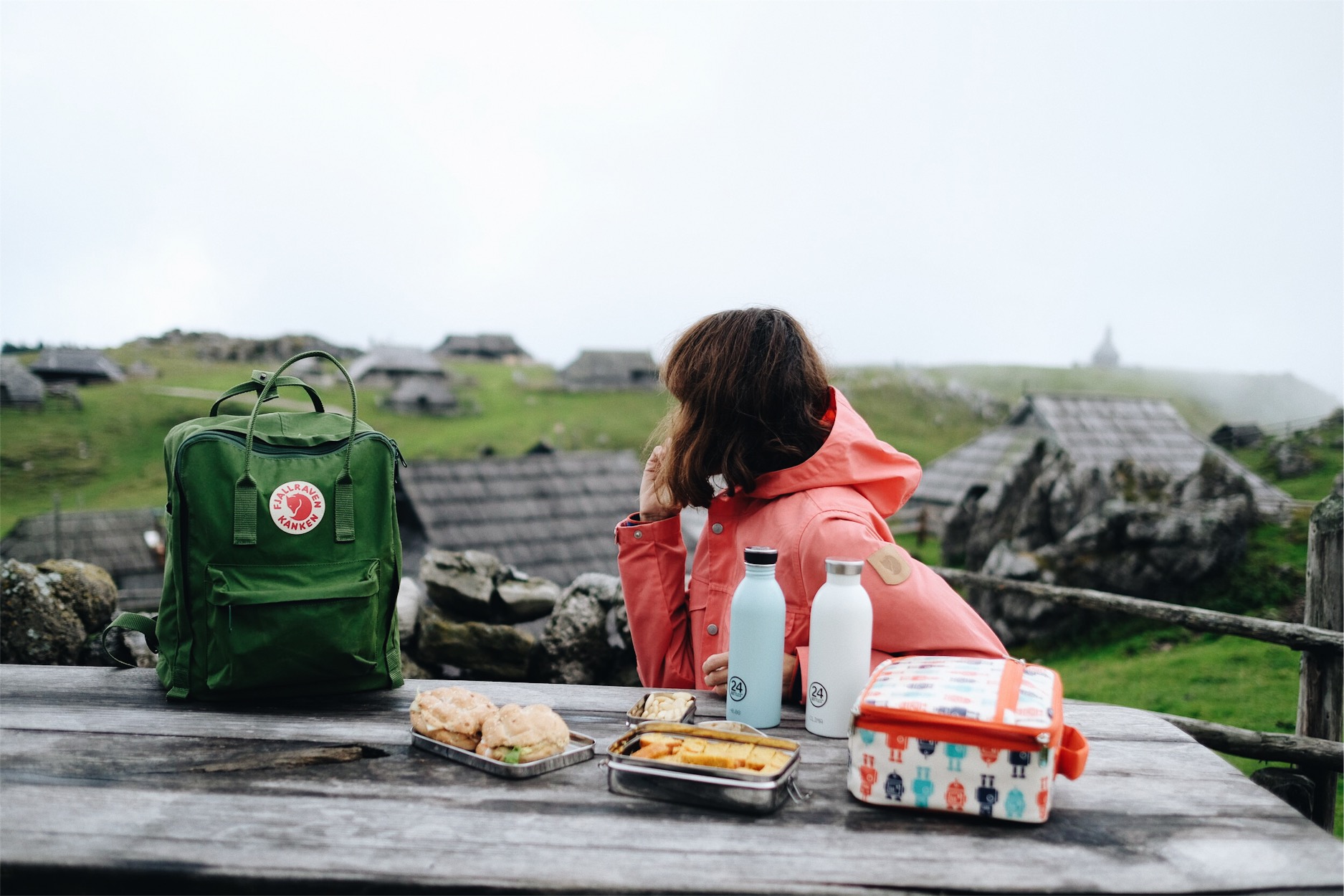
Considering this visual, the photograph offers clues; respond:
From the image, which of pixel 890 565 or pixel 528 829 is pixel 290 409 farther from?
pixel 528 829

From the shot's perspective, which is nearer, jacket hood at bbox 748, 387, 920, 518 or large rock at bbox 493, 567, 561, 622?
jacket hood at bbox 748, 387, 920, 518

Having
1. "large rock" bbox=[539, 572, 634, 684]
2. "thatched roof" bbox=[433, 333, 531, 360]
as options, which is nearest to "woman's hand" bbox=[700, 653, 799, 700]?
"large rock" bbox=[539, 572, 634, 684]

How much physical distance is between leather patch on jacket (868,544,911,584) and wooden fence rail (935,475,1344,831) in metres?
2.31

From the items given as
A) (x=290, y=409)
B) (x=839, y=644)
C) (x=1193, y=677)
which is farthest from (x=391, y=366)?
(x=839, y=644)

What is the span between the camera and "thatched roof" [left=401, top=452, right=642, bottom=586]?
28.0 ft

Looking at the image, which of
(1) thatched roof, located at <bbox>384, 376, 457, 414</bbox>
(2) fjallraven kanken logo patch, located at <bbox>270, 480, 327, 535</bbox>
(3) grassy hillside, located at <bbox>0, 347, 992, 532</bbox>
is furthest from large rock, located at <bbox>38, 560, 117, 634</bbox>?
(1) thatched roof, located at <bbox>384, 376, 457, 414</bbox>

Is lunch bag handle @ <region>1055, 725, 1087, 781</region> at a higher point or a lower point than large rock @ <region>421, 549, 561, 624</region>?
higher

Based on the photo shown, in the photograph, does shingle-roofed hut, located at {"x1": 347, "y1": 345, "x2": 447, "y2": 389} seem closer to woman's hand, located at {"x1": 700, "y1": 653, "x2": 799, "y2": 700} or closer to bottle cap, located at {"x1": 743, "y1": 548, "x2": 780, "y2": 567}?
woman's hand, located at {"x1": 700, "y1": 653, "x2": 799, "y2": 700}

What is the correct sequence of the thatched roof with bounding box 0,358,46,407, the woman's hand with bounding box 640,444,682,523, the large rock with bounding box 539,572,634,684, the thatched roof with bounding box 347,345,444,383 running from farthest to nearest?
1. the thatched roof with bounding box 347,345,444,383
2. the thatched roof with bounding box 0,358,46,407
3. the large rock with bounding box 539,572,634,684
4. the woman's hand with bounding box 640,444,682,523

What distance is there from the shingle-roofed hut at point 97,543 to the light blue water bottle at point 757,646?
639 inches

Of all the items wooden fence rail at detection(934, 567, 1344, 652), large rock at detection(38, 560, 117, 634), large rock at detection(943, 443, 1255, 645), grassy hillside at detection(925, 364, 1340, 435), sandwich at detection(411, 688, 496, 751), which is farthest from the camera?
grassy hillside at detection(925, 364, 1340, 435)

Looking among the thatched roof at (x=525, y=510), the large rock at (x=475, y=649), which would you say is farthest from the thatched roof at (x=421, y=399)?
the large rock at (x=475, y=649)

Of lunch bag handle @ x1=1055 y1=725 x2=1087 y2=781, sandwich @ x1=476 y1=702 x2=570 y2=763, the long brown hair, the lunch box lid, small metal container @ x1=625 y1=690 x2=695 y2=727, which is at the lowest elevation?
small metal container @ x1=625 y1=690 x2=695 y2=727

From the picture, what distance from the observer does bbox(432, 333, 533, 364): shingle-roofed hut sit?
70.1m
